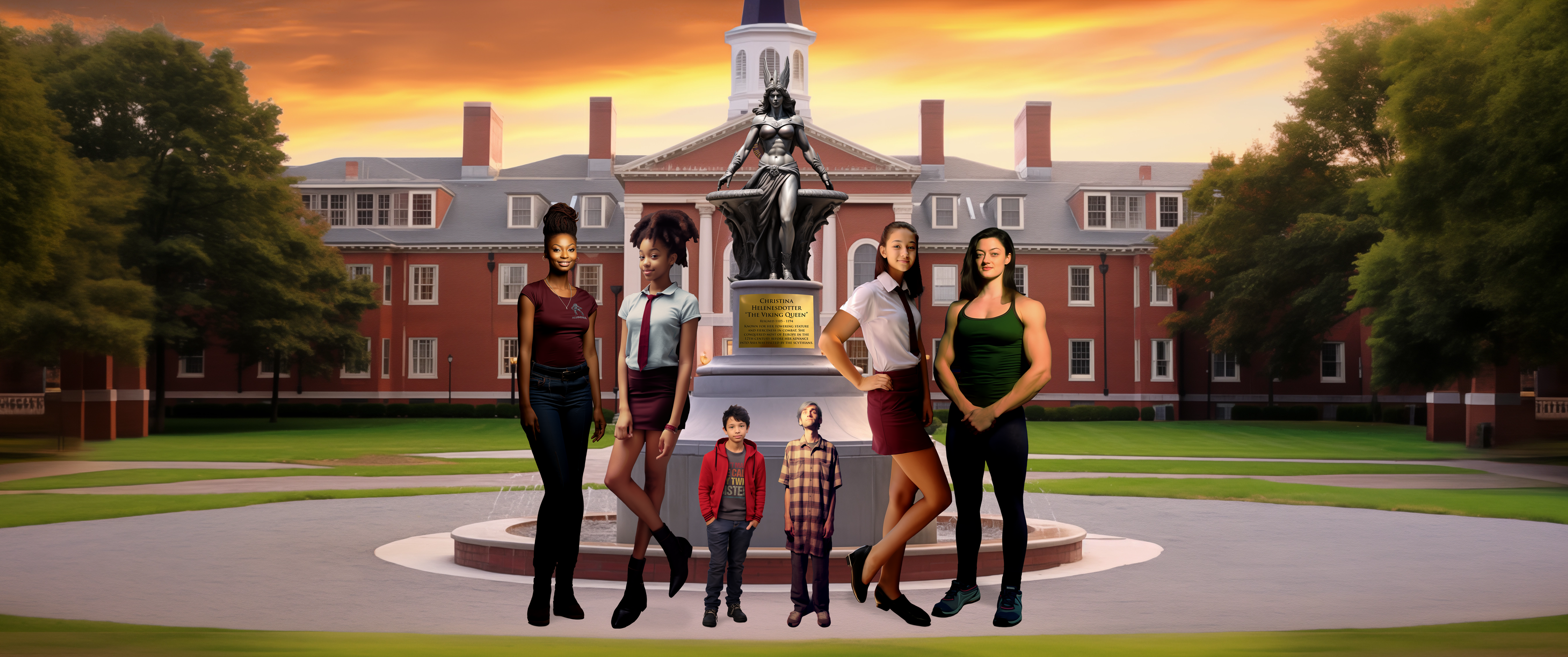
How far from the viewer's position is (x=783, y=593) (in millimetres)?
9789

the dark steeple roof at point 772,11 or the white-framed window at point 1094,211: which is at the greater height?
the dark steeple roof at point 772,11

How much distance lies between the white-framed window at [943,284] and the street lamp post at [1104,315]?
639 cm

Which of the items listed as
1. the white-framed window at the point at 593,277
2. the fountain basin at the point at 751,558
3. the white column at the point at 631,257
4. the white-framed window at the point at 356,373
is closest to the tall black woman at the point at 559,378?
the fountain basin at the point at 751,558

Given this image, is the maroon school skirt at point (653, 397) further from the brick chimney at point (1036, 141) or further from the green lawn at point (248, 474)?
the brick chimney at point (1036, 141)

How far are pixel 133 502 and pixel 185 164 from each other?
27.2 m

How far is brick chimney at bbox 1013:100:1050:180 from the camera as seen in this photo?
212 feet

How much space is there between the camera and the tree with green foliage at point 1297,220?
44.8 meters

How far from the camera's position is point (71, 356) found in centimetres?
3500

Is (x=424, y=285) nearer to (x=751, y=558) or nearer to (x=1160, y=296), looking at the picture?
(x=1160, y=296)

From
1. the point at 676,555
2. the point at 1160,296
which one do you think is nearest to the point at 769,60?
the point at 1160,296

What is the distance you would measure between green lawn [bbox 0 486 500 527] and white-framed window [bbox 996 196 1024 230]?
42.7m

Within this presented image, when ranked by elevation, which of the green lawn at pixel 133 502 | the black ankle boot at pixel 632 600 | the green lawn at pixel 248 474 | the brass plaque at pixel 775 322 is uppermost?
Answer: the brass plaque at pixel 775 322

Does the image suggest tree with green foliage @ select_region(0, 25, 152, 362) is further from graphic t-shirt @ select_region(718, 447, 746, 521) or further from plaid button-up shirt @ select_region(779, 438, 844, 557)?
plaid button-up shirt @ select_region(779, 438, 844, 557)

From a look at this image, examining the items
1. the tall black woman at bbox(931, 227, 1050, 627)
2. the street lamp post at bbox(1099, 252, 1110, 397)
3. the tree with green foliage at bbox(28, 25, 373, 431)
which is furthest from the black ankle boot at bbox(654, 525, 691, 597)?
the street lamp post at bbox(1099, 252, 1110, 397)
